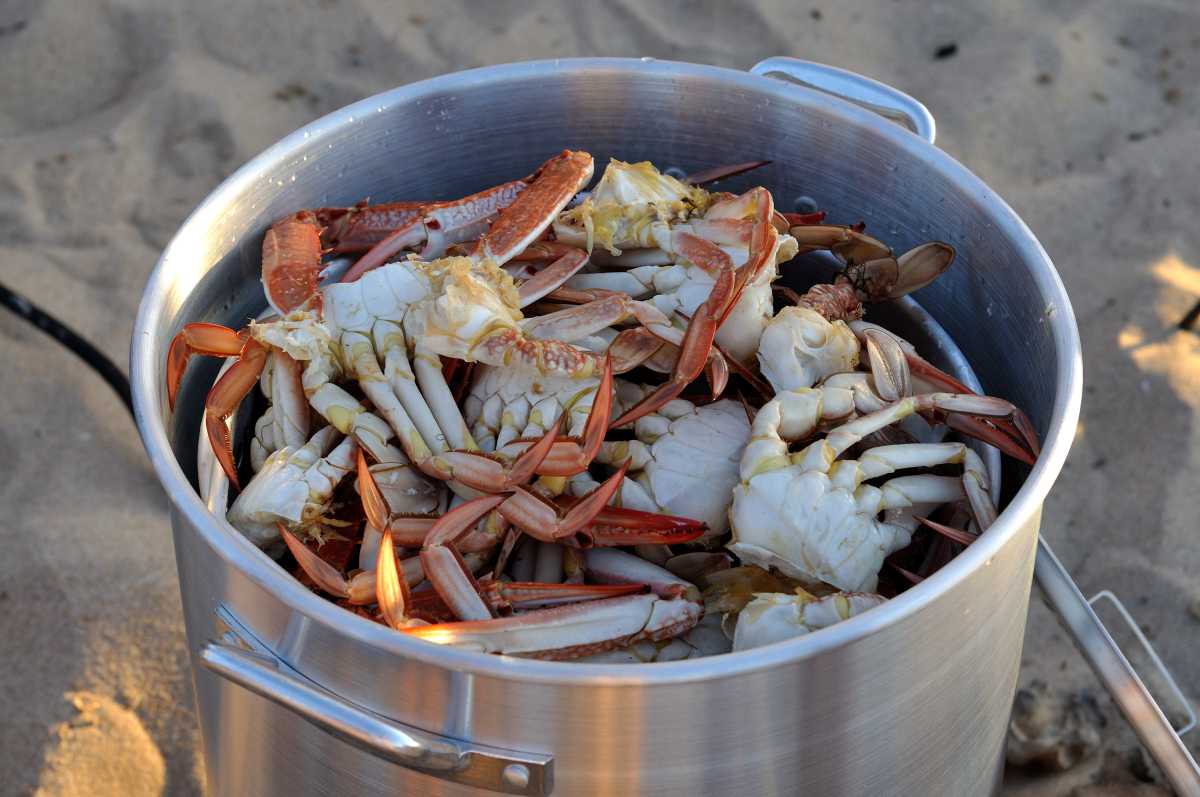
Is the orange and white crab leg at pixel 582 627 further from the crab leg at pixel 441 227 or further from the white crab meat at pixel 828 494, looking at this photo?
the crab leg at pixel 441 227

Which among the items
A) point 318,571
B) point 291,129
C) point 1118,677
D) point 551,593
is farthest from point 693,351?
point 291,129

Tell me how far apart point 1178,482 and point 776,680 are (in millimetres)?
1269

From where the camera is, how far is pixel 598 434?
Result: 90 cm

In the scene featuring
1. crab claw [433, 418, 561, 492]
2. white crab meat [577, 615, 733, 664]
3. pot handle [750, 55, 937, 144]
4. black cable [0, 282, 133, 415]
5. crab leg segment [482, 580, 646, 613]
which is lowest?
black cable [0, 282, 133, 415]

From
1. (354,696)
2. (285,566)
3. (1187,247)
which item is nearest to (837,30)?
(1187,247)

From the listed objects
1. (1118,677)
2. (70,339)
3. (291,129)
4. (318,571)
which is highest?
(318,571)

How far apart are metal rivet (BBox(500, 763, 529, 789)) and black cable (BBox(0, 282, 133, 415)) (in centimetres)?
126

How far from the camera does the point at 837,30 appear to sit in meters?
2.40

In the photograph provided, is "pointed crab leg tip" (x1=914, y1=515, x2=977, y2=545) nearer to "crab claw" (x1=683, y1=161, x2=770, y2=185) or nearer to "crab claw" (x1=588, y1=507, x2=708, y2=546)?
"crab claw" (x1=588, y1=507, x2=708, y2=546)

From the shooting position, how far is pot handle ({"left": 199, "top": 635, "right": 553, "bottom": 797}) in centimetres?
72

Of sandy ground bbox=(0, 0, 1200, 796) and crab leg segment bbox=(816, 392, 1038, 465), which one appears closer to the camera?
crab leg segment bbox=(816, 392, 1038, 465)

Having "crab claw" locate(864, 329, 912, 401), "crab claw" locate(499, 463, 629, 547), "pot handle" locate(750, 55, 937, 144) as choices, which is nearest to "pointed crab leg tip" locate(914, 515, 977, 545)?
"crab claw" locate(864, 329, 912, 401)

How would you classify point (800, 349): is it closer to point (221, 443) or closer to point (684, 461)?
point (684, 461)

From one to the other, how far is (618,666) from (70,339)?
1.44 metres
